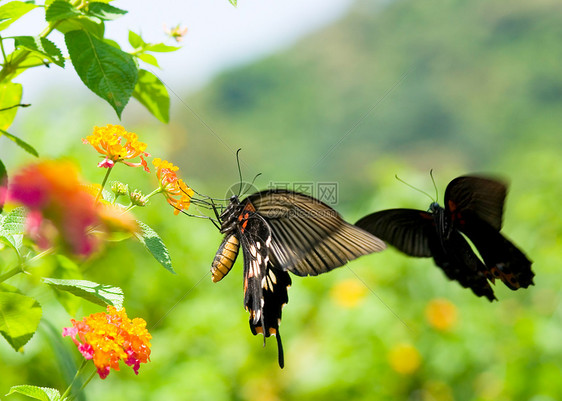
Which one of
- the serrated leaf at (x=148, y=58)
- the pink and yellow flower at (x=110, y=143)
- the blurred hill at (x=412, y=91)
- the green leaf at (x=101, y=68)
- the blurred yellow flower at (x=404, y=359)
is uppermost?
the green leaf at (x=101, y=68)

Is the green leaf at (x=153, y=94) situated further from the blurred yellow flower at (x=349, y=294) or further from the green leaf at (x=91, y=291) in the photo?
the blurred yellow flower at (x=349, y=294)

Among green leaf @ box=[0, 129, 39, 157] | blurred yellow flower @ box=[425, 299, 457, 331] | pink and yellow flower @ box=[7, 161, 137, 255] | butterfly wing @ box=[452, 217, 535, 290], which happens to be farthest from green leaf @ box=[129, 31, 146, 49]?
blurred yellow flower @ box=[425, 299, 457, 331]

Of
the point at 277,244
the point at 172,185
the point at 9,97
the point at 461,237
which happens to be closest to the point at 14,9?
the point at 9,97

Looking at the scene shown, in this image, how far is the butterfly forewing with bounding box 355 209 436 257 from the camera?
5.39 ft

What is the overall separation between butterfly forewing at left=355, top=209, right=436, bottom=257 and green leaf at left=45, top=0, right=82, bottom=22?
1.03m

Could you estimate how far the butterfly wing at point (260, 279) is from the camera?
149cm

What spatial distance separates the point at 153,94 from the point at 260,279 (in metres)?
0.64

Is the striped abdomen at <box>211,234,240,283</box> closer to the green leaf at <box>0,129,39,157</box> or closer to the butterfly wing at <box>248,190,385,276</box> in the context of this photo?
the butterfly wing at <box>248,190,385,276</box>

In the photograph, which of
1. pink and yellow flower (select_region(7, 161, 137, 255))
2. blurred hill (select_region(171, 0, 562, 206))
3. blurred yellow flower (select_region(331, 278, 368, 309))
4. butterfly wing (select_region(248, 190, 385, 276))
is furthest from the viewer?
blurred hill (select_region(171, 0, 562, 206))

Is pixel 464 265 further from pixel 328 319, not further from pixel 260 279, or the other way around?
pixel 328 319

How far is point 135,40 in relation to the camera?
1132mm

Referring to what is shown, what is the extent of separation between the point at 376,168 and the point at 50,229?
3801 millimetres

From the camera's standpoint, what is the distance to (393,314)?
2.89 m

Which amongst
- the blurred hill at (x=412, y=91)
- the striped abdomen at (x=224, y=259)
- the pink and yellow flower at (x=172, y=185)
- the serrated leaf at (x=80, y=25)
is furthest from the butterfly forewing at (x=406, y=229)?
the blurred hill at (x=412, y=91)
